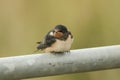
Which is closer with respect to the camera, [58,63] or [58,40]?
[58,63]

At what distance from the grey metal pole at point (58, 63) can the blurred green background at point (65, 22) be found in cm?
122

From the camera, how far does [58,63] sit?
1.14 m

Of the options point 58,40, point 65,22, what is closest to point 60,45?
point 58,40

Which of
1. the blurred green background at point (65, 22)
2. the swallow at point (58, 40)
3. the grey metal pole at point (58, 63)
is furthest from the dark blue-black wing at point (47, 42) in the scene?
the blurred green background at point (65, 22)

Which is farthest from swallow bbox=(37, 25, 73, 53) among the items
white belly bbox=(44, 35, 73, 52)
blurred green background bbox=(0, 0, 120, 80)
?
blurred green background bbox=(0, 0, 120, 80)

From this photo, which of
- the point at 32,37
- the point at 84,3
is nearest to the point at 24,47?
the point at 32,37

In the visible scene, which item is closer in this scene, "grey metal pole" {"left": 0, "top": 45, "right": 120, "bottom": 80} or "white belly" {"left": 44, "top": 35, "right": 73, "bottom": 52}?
"grey metal pole" {"left": 0, "top": 45, "right": 120, "bottom": 80}

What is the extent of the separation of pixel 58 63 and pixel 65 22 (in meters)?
1.42

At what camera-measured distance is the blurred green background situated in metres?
2.42

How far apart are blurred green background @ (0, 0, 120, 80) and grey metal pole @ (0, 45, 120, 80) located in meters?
1.22

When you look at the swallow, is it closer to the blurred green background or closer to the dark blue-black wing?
the dark blue-black wing

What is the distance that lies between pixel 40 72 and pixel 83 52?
0.10 m

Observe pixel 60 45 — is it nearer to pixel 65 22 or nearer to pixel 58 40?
pixel 58 40

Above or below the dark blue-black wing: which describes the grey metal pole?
below
